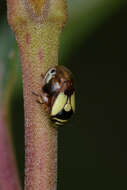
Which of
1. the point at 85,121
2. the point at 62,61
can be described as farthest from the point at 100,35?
the point at 85,121

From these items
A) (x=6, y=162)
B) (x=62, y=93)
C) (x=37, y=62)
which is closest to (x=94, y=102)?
(x=6, y=162)

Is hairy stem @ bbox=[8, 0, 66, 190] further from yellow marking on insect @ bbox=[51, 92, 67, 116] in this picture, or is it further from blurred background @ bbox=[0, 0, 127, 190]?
blurred background @ bbox=[0, 0, 127, 190]

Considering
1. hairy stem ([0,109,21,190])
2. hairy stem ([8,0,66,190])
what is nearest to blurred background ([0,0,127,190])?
hairy stem ([0,109,21,190])

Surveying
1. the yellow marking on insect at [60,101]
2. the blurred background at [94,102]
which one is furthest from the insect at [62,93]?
the blurred background at [94,102]

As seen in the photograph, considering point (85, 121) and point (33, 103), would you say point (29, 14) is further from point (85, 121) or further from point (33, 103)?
point (85, 121)

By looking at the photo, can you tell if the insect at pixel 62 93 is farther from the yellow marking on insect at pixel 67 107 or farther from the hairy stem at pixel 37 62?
the hairy stem at pixel 37 62
